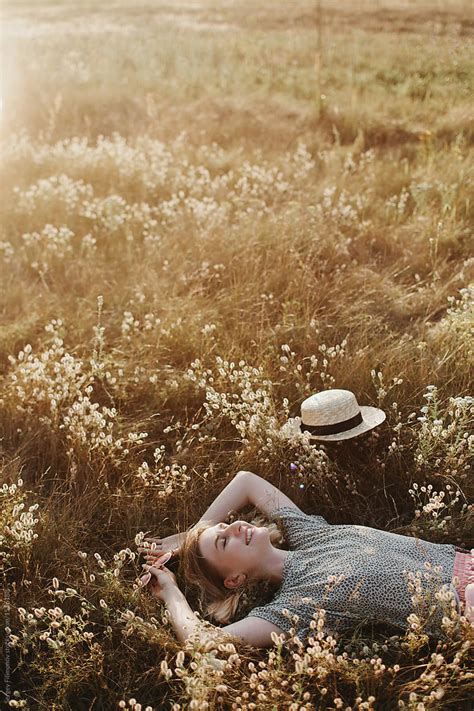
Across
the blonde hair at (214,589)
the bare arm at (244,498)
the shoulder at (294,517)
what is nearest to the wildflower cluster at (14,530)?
the bare arm at (244,498)

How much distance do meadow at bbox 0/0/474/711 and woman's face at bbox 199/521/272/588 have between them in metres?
0.27

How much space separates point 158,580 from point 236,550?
1.51 feet

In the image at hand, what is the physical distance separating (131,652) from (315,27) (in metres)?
13.9

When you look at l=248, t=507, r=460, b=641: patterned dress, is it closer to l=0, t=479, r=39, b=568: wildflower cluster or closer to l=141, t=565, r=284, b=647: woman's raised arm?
l=141, t=565, r=284, b=647: woman's raised arm

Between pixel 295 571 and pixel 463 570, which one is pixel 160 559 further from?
pixel 463 570

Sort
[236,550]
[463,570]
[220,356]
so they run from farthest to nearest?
[220,356]
[236,550]
[463,570]

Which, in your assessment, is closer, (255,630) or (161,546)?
(255,630)

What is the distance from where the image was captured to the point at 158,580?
159 inches

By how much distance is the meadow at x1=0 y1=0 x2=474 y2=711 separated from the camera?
11.6 ft

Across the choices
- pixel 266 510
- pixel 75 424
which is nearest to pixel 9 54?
pixel 75 424

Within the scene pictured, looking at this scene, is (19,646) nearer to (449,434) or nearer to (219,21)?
(449,434)

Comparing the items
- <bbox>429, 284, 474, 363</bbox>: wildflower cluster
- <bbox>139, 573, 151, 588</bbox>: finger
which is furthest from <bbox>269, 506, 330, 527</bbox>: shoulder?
<bbox>429, 284, 474, 363</bbox>: wildflower cluster

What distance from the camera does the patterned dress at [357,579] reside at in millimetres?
3604

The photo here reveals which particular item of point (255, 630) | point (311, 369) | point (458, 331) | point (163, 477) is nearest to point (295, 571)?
point (255, 630)
